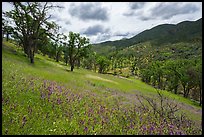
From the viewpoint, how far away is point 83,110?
10820 mm

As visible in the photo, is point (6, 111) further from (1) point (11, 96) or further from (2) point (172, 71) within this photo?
(2) point (172, 71)

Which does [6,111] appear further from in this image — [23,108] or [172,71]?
[172,71]

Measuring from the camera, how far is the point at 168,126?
8609 mm

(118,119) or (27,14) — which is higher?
(27,14)

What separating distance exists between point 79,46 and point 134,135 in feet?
179

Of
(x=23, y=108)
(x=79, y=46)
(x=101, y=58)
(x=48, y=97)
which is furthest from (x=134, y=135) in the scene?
(x=101, y=58)

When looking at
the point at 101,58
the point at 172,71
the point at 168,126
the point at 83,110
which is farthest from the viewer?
the point at 101,58

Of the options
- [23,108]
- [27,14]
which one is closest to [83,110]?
[23,108]

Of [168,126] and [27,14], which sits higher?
[27,14]

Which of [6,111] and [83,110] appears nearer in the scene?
[6,111]

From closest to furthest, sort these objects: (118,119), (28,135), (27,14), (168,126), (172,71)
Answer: (28,135)
(168,126)
(118,119)
(27,14)
(172,71)

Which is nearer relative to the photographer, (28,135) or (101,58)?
(28,135)

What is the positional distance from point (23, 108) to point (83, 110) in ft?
9.34

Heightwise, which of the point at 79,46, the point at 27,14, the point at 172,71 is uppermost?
the point at 27,14
